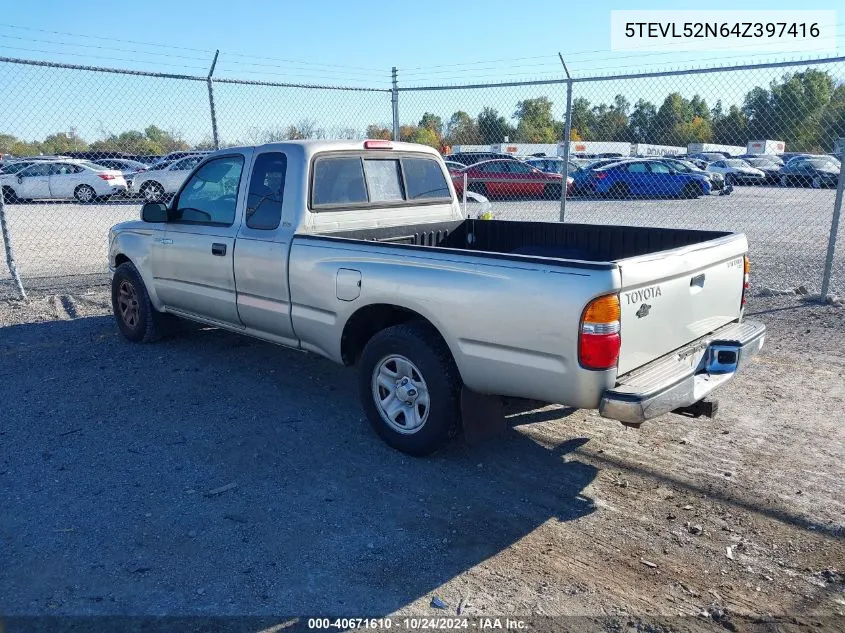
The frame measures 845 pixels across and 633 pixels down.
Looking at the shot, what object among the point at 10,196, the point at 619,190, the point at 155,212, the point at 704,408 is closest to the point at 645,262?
the point at 704,408

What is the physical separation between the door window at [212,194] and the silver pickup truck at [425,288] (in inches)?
0.6

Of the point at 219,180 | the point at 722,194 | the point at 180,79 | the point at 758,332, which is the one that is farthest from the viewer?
the point at 722,194

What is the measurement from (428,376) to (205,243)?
249 centimetres

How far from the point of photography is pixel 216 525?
3.51 metres

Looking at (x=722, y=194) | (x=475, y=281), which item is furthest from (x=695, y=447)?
(x=722, y=194)

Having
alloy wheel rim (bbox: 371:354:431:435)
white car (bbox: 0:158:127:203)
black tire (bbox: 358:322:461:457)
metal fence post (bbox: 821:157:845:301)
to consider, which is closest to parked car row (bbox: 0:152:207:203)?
white car (bbox: 0:158:127:203)

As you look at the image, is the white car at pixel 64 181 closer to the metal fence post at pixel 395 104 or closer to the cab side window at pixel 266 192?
the metal fence post at pixel 395 104

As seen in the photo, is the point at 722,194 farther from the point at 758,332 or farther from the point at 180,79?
the point at 758,332

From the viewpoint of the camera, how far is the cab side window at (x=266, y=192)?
498 centimetres

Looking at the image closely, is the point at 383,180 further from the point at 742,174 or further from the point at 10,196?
the point at 742,174

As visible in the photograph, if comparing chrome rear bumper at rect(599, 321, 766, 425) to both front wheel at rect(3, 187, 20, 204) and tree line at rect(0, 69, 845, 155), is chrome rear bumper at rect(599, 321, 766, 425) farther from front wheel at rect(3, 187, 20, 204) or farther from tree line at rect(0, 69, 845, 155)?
front wheel at rect(3, 187, 20, 204)

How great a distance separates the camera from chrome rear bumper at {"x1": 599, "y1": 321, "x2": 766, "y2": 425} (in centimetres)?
323

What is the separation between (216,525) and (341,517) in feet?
2.08

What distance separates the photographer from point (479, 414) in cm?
394
